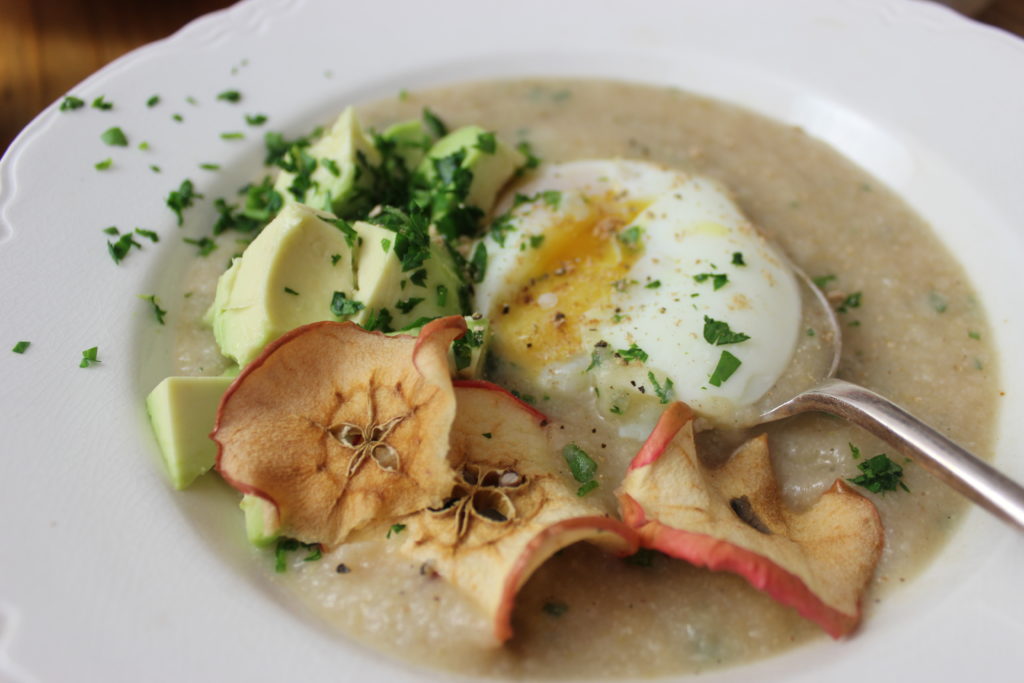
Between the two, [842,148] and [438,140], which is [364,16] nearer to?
[438,140]

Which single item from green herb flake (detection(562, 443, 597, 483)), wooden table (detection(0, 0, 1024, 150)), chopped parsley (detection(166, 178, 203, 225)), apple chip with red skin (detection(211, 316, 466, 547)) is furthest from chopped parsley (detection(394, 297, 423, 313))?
wooden table (detection(0, 0, 1024, 150))

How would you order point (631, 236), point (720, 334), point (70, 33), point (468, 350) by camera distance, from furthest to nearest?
point (70, 33), point (631, 236), point (720, 334), point (468, 350)

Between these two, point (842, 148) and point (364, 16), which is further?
point (364, 16)

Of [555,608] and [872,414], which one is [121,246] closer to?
[555,608]

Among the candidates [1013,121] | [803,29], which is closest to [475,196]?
[803,29]

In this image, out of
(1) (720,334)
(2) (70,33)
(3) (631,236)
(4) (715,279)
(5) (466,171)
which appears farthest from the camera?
(2) (70,33)

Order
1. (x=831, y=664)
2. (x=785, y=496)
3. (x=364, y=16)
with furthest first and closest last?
(x=364, y=16) → (x=785, y=496) → (x=831, y=664)

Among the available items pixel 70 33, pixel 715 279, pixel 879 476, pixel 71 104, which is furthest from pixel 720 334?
pixel 70 33
